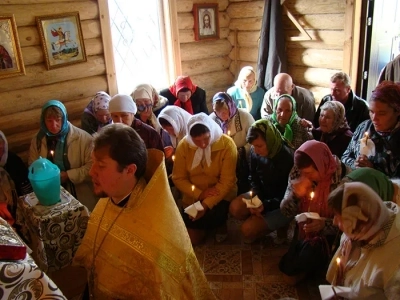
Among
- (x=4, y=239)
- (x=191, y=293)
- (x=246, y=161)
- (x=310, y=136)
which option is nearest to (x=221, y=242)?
(x=246, y=161)

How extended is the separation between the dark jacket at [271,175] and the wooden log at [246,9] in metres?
3.24

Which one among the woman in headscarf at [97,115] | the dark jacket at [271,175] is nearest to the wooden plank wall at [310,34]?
the dark jacket at [271,175]

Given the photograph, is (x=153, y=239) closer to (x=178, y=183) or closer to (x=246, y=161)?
(x=178, y=183)

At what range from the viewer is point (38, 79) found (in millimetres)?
4734

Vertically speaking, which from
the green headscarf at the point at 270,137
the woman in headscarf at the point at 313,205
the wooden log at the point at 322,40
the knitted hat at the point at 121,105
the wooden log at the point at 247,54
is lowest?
the woman in headscarf at the point at 313,205

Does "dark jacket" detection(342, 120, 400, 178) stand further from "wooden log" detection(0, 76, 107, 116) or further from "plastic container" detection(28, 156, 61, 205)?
"wooden log" detection(0, 76, 107, 116)

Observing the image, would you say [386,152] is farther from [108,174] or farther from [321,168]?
[108,174]

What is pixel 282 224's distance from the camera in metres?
3.77

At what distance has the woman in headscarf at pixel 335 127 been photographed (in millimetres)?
4098

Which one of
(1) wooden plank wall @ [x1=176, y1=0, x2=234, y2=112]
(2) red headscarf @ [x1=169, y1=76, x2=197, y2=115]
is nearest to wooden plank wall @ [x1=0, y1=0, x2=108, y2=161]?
(2) red headscarf @ [x1=169, y1=76, x2=197, y2=115]

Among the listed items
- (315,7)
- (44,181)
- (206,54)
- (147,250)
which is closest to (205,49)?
(206,54)

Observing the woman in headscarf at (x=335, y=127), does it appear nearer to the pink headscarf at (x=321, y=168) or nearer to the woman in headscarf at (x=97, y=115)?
the pink headscarf at (x=321, y=168)

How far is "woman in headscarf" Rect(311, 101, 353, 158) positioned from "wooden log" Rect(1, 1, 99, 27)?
3.21 metres

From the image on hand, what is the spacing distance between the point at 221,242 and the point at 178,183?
2.55 ft
